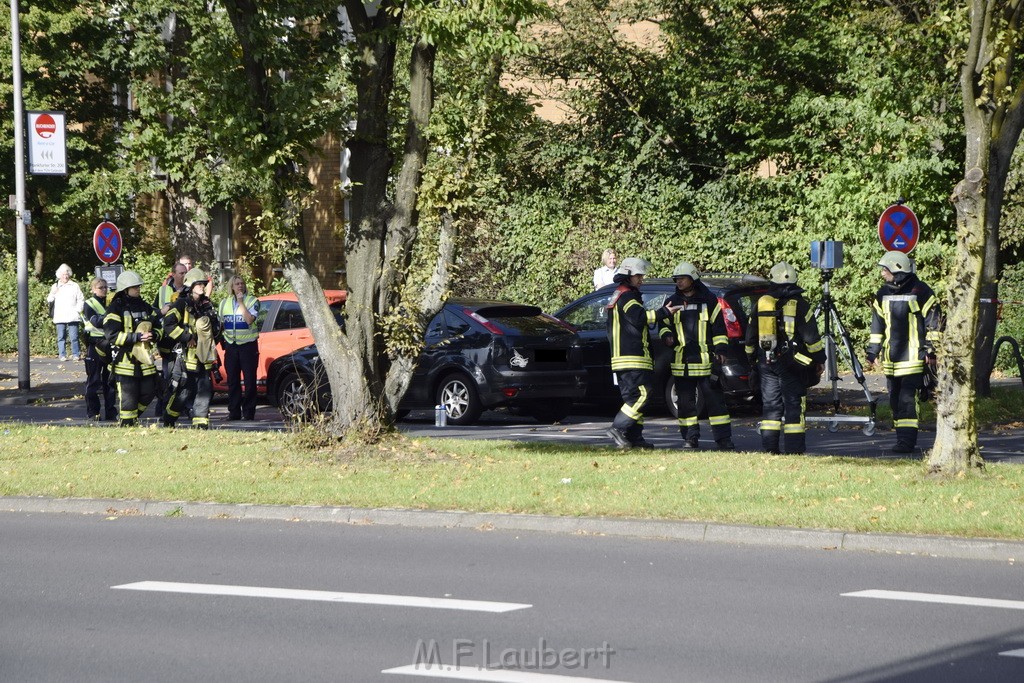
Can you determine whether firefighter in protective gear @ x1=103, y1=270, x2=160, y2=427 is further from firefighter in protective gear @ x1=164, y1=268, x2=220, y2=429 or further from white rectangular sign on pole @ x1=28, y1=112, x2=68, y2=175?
white rectangular sign on pole @ x1=28, y1=112, x2=68, y2=175

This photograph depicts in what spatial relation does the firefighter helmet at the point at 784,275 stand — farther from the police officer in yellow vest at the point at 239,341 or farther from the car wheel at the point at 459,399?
the police officer in yellow vest at the point at 239,341

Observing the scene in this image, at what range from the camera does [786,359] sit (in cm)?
1342

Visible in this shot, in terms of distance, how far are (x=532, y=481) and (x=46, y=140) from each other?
15.4 metres

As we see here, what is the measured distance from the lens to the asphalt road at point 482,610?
244 inches

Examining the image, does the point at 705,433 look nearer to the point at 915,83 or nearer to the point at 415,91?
the point at 415,91

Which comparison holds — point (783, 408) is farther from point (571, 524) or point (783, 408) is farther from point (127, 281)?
point (127, 281)

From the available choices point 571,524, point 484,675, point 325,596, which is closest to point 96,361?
point 571,524

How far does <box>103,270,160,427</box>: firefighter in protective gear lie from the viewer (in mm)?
15594

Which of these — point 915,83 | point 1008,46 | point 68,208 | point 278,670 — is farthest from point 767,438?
point 68,208

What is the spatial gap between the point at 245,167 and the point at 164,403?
581 cm

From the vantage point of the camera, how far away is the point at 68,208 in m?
32.0

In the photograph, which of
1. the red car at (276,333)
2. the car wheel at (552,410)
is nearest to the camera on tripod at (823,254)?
the car wheel at (552,410)

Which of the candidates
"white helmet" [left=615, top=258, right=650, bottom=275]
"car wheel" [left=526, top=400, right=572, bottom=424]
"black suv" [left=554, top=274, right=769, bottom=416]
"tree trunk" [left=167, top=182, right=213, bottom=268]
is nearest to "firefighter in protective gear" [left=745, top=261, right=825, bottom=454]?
"white helmet" [left=615, top=258, right=650, bottom=275]

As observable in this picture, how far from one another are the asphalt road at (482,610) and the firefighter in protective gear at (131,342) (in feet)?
19.3
